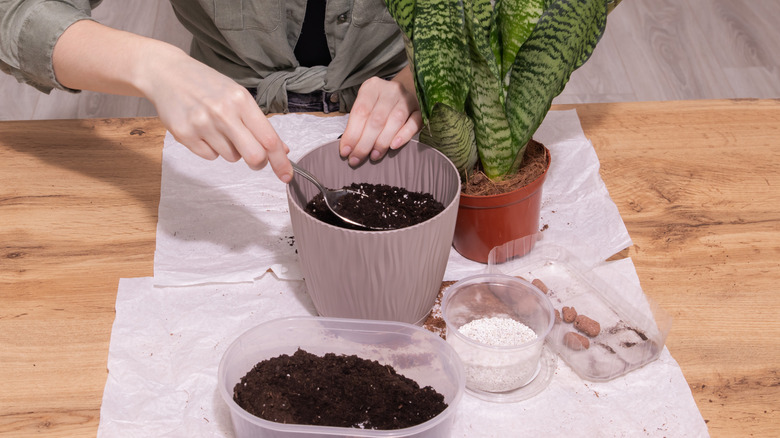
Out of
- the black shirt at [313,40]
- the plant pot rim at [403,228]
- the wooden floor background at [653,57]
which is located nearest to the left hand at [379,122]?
the plant pot rim at [403,228]

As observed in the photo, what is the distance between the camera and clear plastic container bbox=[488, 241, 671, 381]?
0.78 metres

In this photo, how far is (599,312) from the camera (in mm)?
844

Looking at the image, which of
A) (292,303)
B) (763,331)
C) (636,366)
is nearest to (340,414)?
(292,303)

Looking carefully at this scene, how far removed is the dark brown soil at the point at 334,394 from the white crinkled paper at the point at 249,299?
0.07 meters

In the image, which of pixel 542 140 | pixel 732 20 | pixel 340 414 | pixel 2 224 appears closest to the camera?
pixel 340 414

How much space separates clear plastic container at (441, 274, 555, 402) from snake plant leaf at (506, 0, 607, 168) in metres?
0.18

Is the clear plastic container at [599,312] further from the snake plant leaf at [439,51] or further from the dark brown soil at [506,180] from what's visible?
the snake plant leaf at [439,51]

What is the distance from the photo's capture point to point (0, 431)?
0.71 metres

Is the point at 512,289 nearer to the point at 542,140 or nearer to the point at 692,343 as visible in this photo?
the point at 692,343

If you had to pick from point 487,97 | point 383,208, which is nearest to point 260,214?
point 383,208

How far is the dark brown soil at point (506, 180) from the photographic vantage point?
0.86 metres

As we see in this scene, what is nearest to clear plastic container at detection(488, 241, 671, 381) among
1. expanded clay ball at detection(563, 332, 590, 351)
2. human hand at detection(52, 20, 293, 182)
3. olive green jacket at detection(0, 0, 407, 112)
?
expanded clay ball at detection(563, 332, 590, 351)

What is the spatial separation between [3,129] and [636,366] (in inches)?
38.7

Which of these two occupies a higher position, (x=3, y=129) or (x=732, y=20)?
(x=3, y=129)
